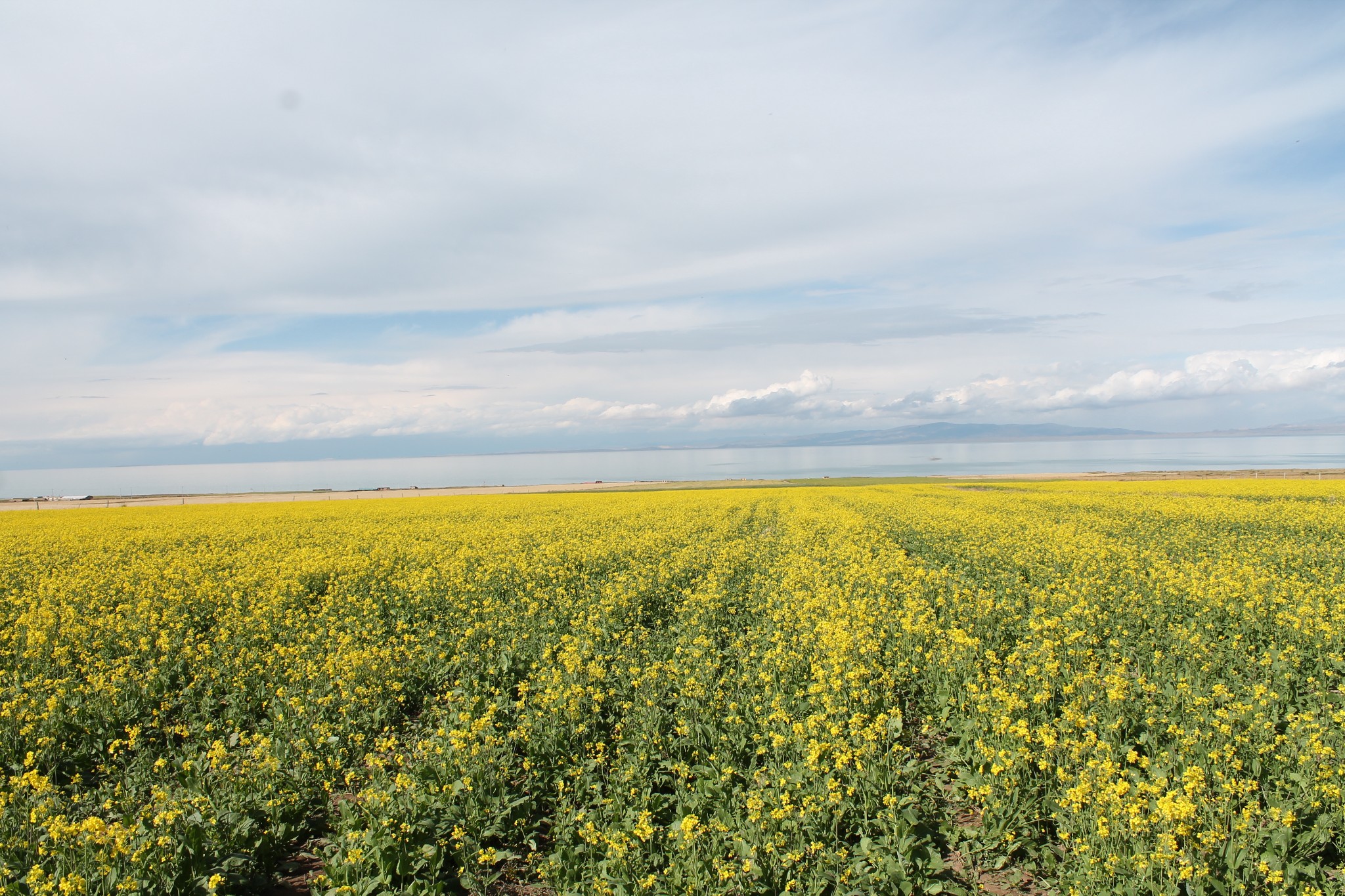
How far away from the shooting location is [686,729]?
6.80 meters

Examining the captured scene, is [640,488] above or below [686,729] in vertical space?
below

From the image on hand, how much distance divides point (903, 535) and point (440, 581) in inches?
583

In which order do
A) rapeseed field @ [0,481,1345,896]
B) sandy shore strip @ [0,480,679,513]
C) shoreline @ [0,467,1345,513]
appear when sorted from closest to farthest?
1. rapeseed field @ [0,481,1345,896]
2. shoreline @ [0,467,1345,513]
3. sandy shore strip @ [0,480,679,513]

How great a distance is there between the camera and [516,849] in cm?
578

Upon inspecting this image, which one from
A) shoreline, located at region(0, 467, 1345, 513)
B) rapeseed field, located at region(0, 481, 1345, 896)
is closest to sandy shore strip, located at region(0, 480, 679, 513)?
shoreline, located at region(0, 467, 1345, 513)

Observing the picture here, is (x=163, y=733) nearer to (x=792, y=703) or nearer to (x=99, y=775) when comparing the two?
(x=99, y=775)

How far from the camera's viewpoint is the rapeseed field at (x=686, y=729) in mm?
4898

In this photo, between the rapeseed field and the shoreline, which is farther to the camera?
the shoreline

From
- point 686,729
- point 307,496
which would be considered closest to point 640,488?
point 307,496

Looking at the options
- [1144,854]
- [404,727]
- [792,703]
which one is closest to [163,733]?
[404,727]

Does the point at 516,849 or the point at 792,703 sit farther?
the point at 792,703

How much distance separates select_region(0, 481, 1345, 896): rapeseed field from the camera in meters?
4.90

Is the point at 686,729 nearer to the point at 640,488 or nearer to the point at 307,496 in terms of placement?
the point at 640,488

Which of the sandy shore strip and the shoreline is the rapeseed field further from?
the sandy shore strip
